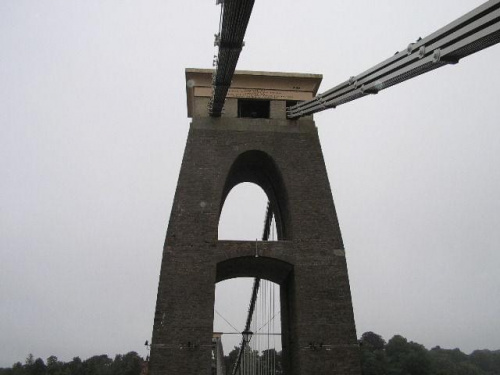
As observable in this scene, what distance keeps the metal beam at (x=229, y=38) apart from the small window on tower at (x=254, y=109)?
2747 millimetres

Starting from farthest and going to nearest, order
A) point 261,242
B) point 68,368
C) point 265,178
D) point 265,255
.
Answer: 1. point 68,368
2. point 265,178
3. point 261,242
4. point 265,255

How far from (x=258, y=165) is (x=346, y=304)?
18.9ft

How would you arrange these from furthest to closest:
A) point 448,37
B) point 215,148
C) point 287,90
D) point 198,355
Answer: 1. point 287,90
2. point 215,148
3. point 198,355
4. point 448,37

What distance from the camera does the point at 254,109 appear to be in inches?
665

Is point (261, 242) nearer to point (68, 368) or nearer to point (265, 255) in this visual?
point (265, 255)

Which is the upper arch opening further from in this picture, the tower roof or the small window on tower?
the tower roof

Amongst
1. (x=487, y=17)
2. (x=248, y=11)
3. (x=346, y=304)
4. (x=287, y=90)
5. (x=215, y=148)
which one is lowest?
(x=346, y=304)

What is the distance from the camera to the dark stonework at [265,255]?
1226cm

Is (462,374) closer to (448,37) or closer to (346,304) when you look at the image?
(346,304)

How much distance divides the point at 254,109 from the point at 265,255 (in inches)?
235

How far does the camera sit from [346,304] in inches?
509

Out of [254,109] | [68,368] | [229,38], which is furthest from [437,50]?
[68,368]

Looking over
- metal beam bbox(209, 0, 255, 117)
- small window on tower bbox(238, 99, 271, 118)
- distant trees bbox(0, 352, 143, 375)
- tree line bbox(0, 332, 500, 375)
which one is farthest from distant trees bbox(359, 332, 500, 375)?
→ metal beam bbox(209, 0, 255, 117)

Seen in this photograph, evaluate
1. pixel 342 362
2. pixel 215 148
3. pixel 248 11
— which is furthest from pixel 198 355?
pixel 248 11
